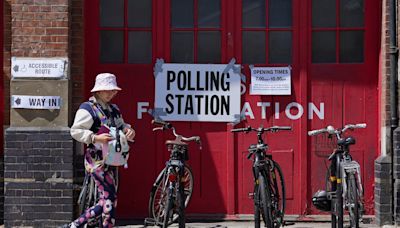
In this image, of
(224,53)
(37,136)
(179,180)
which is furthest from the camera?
(224,53)

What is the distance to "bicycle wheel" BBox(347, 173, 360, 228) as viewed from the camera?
323 inches

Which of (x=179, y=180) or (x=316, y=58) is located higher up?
(x=316, y=58)

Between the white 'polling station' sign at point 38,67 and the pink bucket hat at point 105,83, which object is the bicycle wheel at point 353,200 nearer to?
the pink bucket hat at point 105,83

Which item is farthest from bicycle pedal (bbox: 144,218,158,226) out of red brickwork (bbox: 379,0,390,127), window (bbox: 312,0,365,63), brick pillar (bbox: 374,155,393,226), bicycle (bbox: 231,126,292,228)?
red brickwork (bbox: 379,0,390,127)

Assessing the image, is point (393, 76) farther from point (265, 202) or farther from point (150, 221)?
point (150, 221)

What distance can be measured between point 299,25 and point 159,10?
1.79 m

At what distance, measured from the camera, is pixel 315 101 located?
9.97 meters

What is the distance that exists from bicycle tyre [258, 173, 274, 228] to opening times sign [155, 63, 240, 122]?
5.24 feet

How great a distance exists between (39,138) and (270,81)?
2946 millimetres

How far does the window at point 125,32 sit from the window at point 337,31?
2.13 metres

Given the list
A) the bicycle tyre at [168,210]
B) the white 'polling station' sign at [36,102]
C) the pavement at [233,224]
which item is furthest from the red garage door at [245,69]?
the bicycle tyre at [168,210]

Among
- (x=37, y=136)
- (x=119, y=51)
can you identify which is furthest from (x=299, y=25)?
(x=37, y=136)

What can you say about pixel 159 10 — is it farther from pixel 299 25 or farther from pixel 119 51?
pixel 299 25

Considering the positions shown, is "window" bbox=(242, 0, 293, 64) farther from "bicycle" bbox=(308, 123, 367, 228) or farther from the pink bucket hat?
the pink bucket hat
